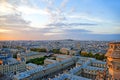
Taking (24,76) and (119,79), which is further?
(24,76)

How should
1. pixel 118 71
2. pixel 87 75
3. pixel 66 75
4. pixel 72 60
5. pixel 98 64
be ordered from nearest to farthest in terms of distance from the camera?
1. pixel 118 71
2. pixel 66 75
3. pixel 87 75
4. pixel 98 64
5. pixel 72 60

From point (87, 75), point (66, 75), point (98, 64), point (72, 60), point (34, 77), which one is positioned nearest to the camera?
point (66, 75)

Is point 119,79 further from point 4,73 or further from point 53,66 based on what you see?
point 4,73

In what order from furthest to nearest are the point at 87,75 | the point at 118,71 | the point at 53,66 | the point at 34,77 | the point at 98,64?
the point at 98,64, the point at 53,66, the point at 87,75, the point at 34,77, the point at 118,71

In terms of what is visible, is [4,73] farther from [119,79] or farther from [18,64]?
[119,79]

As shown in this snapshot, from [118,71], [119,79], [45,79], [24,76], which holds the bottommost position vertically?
[45,79]

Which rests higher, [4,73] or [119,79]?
[119,79]

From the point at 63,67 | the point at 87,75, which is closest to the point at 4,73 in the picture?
the point at 63,67

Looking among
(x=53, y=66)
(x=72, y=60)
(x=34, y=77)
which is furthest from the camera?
(x=72, y=60)

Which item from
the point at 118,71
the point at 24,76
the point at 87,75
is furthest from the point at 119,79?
the point at 87,75
